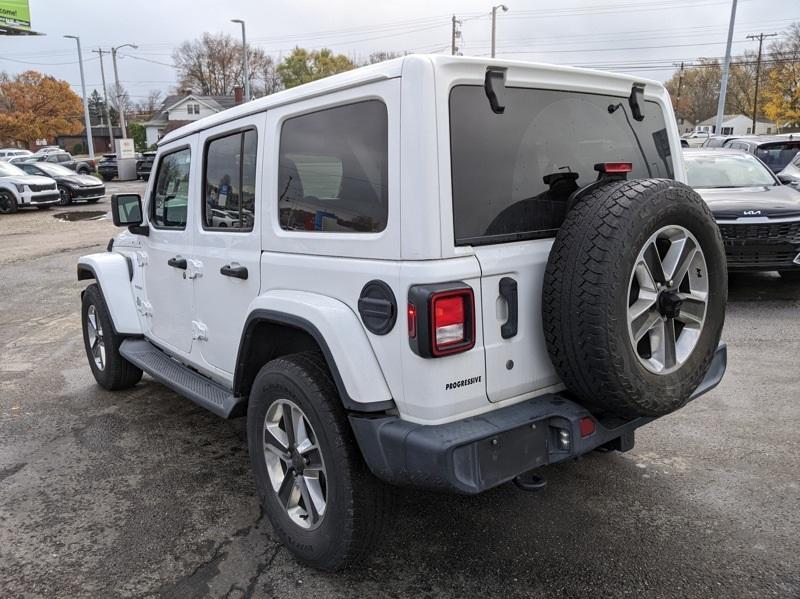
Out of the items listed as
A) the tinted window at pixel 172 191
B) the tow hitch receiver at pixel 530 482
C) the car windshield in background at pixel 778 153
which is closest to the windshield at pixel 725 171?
the car windshield in background at pixel 778 153

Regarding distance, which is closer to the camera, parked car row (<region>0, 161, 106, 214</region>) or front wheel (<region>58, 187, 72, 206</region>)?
parked car row (<region>0, 161, 106, 214</region>)

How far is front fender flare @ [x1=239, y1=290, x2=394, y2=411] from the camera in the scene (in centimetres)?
236

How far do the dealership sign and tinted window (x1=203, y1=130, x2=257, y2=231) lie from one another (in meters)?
41.2

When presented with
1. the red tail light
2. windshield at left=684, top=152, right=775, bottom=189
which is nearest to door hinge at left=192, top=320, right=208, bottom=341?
the red tail light

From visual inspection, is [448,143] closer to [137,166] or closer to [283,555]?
[283,555]

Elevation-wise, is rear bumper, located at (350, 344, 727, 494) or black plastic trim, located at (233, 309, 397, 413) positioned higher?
black plastic trim, located at (233, 309, 397, 413)

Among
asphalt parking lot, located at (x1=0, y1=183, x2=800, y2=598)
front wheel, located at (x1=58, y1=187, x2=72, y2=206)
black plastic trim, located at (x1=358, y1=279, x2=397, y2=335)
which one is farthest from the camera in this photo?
front wheel, located at (x1=58, y1=187, x2=72, y2=206)

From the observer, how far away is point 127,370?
5.04 metres

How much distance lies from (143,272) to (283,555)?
243cm

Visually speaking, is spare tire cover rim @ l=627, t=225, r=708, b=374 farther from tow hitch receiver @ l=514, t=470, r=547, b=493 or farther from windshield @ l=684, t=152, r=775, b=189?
windshield @ l=684, t=152, r=775, b=189

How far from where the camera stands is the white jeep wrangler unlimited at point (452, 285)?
2260 mm

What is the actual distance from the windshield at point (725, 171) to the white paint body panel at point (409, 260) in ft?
20.3

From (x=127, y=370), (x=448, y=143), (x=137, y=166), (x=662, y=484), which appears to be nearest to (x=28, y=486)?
(x=127, y=370)

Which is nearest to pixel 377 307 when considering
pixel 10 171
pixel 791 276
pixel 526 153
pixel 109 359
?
pixel 526 153
